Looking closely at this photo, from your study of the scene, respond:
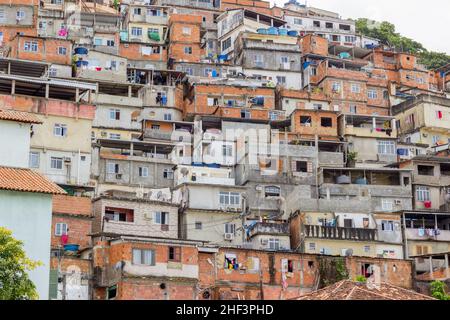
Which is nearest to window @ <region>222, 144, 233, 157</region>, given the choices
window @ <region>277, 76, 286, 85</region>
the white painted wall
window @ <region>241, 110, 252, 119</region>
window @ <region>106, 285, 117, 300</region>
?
window @ <region>241, 110, 252, 119</region>

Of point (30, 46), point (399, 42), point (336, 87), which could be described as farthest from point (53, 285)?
point (399, 42)

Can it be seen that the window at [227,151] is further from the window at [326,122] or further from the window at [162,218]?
the window at [162,218]

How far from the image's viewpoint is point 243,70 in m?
86.6

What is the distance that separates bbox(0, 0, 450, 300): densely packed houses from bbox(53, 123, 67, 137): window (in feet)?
0.29

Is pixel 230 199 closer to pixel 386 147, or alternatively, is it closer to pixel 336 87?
pixel 386 147

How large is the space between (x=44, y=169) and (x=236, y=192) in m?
12.9

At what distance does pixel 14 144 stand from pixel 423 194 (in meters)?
38.2

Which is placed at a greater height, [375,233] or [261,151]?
[261,151]

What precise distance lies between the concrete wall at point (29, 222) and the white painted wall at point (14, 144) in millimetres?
4279

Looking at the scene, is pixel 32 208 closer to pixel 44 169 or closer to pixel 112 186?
pixel 44 169

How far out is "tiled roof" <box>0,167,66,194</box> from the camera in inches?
1492

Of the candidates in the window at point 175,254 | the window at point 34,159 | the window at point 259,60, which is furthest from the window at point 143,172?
the window at point 259,60

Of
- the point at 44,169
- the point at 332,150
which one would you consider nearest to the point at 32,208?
the point at 44,169

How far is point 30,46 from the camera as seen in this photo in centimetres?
7756
